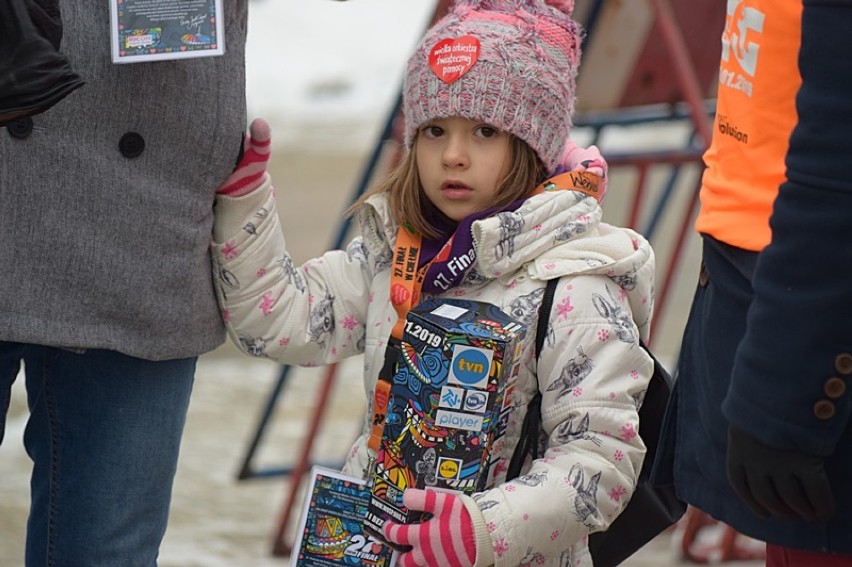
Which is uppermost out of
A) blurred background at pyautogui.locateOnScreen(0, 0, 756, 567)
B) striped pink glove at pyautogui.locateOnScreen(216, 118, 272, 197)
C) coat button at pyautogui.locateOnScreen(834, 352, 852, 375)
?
striped pink glove at pyautogui.locateOnScreen(216, 118, 272, 197)

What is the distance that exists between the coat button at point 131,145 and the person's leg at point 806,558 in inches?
43.5

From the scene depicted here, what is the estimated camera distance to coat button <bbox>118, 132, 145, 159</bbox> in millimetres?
1982

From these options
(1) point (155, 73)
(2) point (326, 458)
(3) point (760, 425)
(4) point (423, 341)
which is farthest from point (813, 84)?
(2) point (326, 458)

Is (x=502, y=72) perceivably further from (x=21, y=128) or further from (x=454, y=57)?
(x=21, y=128)

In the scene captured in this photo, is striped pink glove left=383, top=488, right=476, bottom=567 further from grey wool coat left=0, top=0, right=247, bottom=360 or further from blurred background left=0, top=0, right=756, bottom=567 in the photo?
blurred background left=0, top=0, right=756, bottom=567

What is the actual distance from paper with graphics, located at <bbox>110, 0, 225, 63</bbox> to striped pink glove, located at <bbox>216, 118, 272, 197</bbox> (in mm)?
208

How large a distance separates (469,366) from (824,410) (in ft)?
1.65

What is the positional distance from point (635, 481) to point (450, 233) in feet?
1.70

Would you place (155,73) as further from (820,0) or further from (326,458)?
(326,458)

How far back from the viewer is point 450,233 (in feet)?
7.12

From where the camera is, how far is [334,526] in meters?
2.04

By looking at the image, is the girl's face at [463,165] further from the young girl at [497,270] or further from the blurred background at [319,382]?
the blurred background at [319,382]

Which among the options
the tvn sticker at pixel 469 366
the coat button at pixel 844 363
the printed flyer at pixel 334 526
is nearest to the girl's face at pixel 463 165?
the tvn sticker at pixel 469 366

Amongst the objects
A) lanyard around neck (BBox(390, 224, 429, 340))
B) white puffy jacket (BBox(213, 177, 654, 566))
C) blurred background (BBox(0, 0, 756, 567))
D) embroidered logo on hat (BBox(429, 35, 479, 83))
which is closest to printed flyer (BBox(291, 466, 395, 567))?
white puffy jacket (BBox(213, 177, 654, 566))
